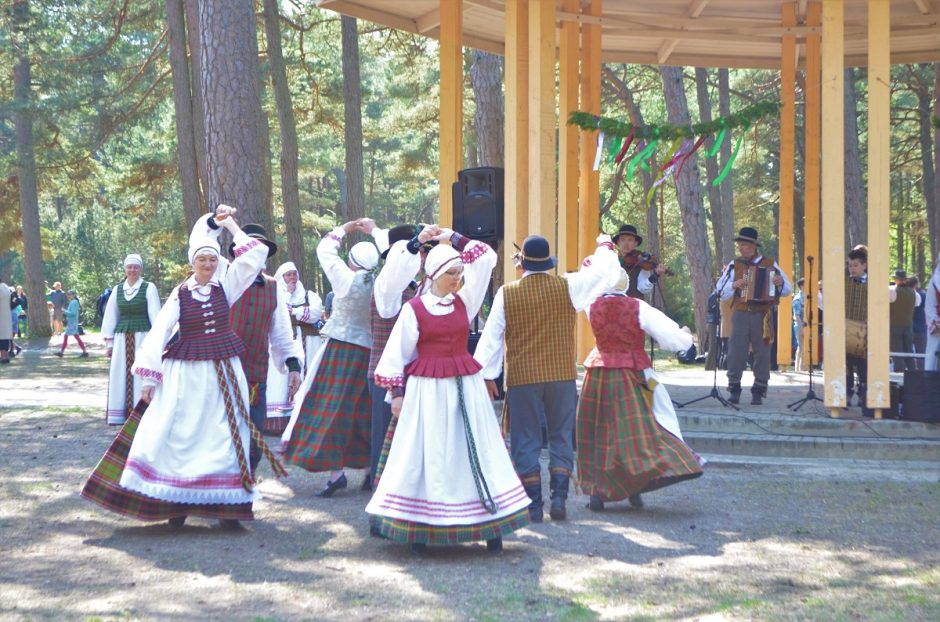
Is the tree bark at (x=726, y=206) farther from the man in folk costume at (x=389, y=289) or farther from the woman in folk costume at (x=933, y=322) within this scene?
the man in folk costume at (x=389, y=289)

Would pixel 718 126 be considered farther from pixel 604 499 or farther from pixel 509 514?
pixel 509 514

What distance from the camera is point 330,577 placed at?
19.9 ft

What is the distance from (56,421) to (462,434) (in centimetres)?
786

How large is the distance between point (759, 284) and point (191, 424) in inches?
268

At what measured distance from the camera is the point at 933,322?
11.5 metres

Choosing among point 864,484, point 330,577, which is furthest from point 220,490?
point 864,484

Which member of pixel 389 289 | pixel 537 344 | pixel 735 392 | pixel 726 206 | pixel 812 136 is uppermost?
pixel 726 206

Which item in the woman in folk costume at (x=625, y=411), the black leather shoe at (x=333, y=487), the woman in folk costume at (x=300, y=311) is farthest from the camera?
the woman in folk costume at (x=300, y=311)

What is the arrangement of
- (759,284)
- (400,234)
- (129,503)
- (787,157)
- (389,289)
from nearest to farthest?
(129,503), (389,289), (400,234), (759,284), (787,157)

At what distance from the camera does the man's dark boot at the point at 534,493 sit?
7.57m

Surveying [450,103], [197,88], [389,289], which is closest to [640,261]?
[450,103]

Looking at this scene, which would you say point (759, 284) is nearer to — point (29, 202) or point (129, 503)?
point (129, 503)

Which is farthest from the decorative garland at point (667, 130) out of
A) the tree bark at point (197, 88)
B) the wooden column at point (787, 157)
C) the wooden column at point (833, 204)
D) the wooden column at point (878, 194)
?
the tree bark at point (197, 88)

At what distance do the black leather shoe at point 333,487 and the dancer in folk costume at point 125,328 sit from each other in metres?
3.86
